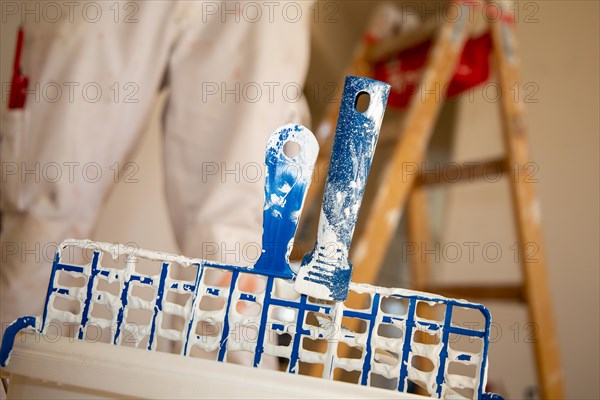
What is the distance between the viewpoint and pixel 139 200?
1176 mm

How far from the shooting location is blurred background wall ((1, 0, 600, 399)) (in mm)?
1187

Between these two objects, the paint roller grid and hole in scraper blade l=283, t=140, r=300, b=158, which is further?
hole in scraper blade l=283, t=140, r=300, b=158

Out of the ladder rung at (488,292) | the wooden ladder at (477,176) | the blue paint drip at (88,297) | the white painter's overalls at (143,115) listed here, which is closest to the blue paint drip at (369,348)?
the blue paint drip at (88,297)

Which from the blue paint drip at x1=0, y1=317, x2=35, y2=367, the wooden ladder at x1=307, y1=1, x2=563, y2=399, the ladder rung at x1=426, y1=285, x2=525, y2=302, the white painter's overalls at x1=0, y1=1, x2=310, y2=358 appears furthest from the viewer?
the ladder rung at x1=426, y1=285, x2=525, y2=302

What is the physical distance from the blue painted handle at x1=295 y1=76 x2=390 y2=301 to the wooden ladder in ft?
1.70

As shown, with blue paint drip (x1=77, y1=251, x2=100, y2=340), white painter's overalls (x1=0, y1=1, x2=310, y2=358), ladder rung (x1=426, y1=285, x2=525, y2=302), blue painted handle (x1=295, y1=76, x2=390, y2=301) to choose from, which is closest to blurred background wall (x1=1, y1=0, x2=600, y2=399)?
ladder rung (x1=426, y1=285, x2=525, y2=302)

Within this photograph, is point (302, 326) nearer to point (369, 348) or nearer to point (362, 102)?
point (369, 348)

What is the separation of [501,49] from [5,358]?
1.09 m

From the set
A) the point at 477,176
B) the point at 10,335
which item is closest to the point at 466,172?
the point at 477,176

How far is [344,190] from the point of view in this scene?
1.27 feet

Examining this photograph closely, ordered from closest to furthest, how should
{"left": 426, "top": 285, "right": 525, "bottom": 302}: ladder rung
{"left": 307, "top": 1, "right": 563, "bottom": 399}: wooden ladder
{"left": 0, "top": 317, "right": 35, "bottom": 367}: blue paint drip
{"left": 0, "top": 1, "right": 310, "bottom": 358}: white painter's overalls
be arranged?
{"left": 0, "top": 317, "right": 35, "bottom": 367}: blue paint drip → {"left": 0, "top": 1, "right": 310, "bottom": 358}: white painter's overalls → {"left": 307, "top": 1, "right": 563, "bottom": 399}: wooden ladder → {"left": 426, "top": 285, "right": 525, "bottom": 302}: ladder rung

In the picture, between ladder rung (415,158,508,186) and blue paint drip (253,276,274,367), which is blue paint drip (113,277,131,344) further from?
ladder rung (415,158,508,186)

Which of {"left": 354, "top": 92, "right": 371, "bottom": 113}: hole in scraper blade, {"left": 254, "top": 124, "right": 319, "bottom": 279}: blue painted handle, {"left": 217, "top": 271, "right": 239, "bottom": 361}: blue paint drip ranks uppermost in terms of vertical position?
{"left": 354, "top": 92, "right": 371, "bottom": 113}: hole in scraper blade

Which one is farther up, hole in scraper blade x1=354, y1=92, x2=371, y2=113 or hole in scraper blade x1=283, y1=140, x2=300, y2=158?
hole in scraper blade x1=283, y1=140, x2=300, y2=158
